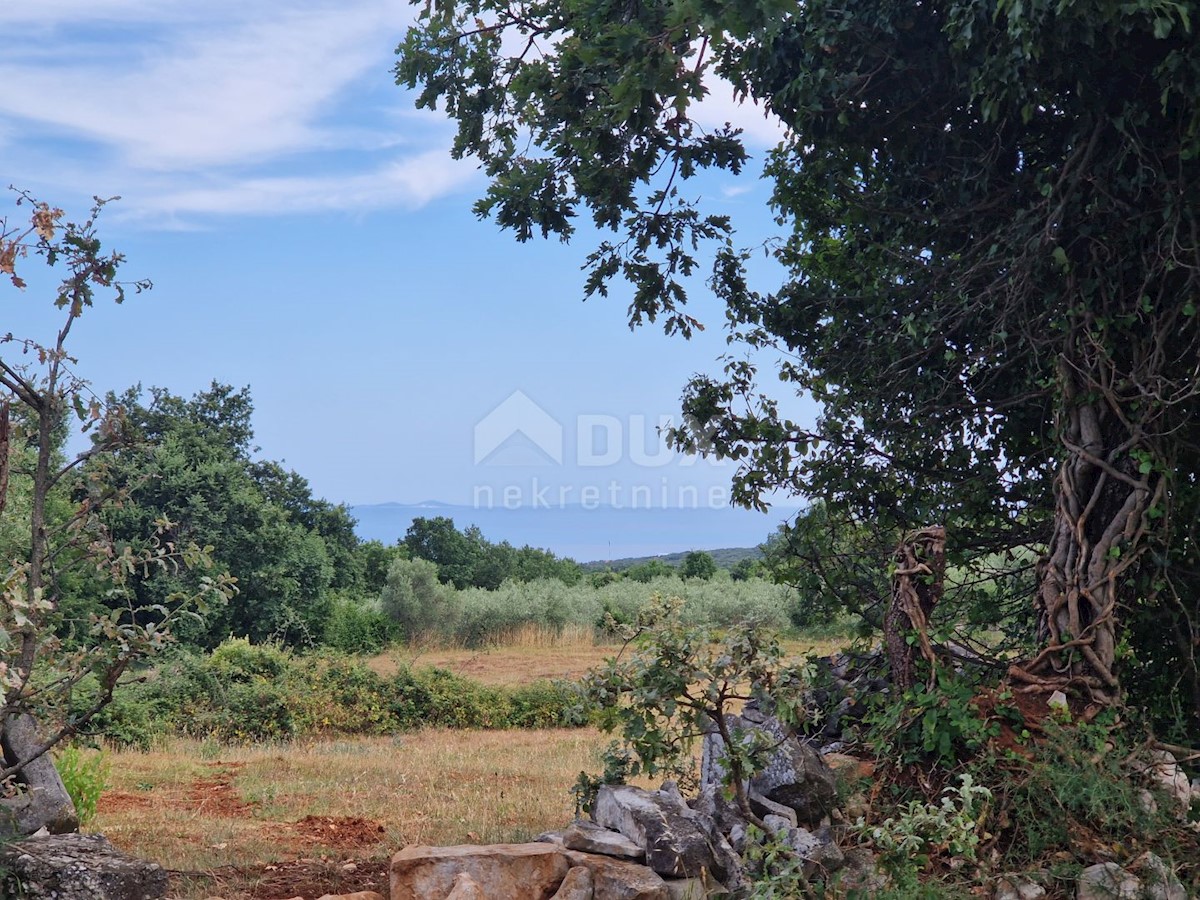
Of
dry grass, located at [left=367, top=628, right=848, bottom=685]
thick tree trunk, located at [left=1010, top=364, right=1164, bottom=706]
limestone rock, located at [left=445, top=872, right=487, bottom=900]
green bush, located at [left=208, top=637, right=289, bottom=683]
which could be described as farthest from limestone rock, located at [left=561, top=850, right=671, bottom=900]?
dry grass, located at [left=367, top=628, right=848, bottom=685]

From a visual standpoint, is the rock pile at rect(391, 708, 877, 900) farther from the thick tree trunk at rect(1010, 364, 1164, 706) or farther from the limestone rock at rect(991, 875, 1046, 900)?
the thick tree trunk at rect(1010, 364, 1164, 706)

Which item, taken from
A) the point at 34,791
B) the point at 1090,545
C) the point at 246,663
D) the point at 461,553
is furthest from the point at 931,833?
the point at 461,553

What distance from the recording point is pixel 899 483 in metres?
8.41

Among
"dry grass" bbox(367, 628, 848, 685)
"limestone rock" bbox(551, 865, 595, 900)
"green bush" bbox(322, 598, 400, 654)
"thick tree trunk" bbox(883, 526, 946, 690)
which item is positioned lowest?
"dry grass" bbox(367, 628, 848, 685)

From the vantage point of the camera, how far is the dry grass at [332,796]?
6.98 metres

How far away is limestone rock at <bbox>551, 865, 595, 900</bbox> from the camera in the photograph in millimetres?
4707

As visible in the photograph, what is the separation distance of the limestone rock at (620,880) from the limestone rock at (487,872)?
122 millimetres

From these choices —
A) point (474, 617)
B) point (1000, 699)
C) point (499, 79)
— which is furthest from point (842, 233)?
point (474, 617)

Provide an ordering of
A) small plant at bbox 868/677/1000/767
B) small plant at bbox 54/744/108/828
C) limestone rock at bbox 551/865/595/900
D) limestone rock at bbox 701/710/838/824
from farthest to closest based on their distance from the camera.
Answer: small plant at bbox 54/744/108/828, small plant at bbox 868/677/1000/767, limestone rock at bbox 701/710/838/824, limestone rock at bbox 551/865/595/900

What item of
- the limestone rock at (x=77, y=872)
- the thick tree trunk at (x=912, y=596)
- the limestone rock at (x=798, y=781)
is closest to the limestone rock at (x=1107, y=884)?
the limestone rock at (x=798, y=781)

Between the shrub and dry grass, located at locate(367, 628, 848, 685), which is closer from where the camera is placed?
dry grass, located at locate(367, 628, 848, 685)

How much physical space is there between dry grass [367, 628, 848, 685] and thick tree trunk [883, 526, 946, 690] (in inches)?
458

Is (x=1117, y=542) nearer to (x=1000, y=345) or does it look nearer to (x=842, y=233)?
(x=1000, y=345)

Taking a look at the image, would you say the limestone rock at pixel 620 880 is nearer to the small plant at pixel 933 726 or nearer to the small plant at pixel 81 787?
the small plant at pixel 933 726
